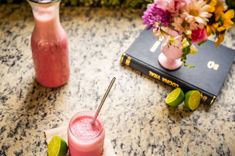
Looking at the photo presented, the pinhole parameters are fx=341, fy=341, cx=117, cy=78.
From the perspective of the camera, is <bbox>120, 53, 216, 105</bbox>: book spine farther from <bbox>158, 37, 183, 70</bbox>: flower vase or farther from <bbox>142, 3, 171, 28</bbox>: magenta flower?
<bbox>142, 3, 171, 28</bbox>: magenta flower

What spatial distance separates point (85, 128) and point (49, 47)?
0.76ft

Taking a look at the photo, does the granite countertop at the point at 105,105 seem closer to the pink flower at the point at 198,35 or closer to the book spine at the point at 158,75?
the book spine at the point at 158,75

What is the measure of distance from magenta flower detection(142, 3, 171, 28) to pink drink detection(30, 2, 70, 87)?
220mm

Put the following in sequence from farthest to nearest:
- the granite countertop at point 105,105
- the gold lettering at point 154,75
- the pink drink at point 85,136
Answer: the gold lettering at point 154,75 < the granite countertop at point 105,105 < the pink drink at point 85,136

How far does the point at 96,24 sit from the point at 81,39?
88 millimetres

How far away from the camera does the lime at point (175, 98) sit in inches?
37.0

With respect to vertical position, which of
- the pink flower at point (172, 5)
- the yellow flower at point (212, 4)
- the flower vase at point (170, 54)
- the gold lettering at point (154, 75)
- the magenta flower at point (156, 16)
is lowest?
the gold lettering at point (154, 75)

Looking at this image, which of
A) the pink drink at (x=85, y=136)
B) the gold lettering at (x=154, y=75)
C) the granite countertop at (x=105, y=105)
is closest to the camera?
the pink drink at (x=85, y=136)

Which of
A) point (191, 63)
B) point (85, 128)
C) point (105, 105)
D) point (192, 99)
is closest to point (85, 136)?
point (85, 128)

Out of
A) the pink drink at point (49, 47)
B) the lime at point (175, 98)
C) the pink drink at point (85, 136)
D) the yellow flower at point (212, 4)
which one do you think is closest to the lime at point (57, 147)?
the pink drink at point (85, 136)

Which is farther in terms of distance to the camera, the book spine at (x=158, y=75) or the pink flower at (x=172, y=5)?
the book spine at (x=158, y=75)

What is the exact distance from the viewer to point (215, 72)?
102 cm

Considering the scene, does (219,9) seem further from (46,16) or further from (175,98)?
(46,16)

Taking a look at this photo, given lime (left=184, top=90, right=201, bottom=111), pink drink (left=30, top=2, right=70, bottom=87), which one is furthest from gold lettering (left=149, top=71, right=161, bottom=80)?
pink drink (left=30, top=2, right=70, bottom=87)
